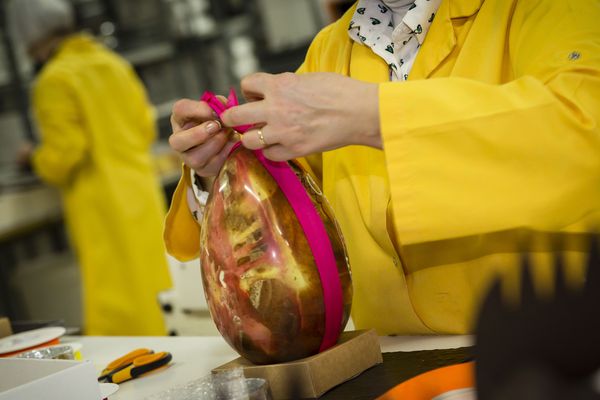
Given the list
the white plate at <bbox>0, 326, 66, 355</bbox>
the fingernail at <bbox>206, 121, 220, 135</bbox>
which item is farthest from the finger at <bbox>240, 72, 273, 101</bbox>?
the white plate at <bbox>0, 326, 66, 355</bbox>

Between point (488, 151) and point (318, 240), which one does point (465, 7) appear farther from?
point (318, 240)

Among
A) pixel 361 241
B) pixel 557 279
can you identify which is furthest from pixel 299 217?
pixel 557 279

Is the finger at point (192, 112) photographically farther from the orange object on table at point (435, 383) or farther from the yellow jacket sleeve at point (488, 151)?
the orange object on table at point (435, 383)

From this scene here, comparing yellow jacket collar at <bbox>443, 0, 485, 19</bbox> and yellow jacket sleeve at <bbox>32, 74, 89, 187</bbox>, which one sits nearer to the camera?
yellow jacket collar at <bbox>443, 0, 485, 19</bbox>

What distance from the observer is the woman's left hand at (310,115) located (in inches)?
37.4

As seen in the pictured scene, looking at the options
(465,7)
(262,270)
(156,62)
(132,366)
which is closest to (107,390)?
(132,366)

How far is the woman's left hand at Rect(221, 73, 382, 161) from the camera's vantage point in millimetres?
949

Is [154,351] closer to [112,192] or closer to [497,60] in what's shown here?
[497,60]

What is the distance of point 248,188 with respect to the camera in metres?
0.98

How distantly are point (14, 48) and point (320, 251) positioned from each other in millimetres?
4478

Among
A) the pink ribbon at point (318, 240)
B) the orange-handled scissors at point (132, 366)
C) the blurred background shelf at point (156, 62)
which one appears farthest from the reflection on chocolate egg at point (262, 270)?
the blurred background shelf at point (156, 62)

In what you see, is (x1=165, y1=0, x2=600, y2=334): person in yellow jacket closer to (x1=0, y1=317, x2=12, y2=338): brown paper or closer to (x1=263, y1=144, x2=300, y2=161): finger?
(x1=263, y1=144, x2=300, y2=161): finger

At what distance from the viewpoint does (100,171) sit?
11.0 feet

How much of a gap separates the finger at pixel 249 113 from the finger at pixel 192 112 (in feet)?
0.48
